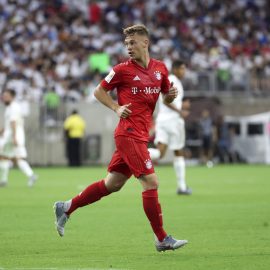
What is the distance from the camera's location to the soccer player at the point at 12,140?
2361 centimetres

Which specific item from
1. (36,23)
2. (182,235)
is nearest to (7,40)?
(36,23)

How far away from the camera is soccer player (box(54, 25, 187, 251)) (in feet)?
35.7

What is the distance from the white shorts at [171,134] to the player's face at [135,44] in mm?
9203

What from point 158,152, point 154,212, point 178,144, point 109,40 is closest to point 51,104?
point 109,40

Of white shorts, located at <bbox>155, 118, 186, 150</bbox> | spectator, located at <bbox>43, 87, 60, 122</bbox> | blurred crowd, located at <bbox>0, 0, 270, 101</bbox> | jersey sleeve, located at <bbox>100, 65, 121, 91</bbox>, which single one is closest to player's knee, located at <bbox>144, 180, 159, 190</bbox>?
jersey sleeve, located at <bbox>100, 65, 121, 91</bbox>

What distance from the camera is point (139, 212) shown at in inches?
643

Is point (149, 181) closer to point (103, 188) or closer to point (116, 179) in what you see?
point (116, 179)

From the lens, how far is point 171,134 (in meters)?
20.4

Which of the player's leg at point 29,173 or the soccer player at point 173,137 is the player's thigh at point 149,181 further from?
the player's leg at point 29,173

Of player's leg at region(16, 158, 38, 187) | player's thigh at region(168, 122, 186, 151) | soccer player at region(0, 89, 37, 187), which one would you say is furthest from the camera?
player's leg at region(16, 158, 38, 187)

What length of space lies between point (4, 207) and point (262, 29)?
27.8m

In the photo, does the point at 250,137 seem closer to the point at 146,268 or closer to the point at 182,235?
the point at 182,235

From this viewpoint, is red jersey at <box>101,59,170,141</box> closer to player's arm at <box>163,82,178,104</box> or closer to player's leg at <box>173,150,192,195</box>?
player's arm at <box>163,82,178,104</box>

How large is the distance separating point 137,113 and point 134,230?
9.00 feet
